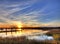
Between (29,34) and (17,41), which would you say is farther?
(29,34)

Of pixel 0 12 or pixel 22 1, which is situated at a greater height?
pixel 22 1

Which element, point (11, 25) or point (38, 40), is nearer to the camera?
point (38, 40)

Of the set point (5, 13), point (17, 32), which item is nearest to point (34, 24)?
point (17, 32)

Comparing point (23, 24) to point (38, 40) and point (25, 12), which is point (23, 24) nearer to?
point (25, 12)

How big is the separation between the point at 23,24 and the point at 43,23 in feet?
2.08

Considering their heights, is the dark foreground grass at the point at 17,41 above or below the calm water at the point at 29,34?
below

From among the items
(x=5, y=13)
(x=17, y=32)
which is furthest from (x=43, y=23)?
(x=5, y=13)

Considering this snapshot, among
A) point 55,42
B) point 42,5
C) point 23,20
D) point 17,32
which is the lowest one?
point 55,42

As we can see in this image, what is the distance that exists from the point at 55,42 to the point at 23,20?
1287 mm

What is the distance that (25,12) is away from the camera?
483cm

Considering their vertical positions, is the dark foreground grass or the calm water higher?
the calm water

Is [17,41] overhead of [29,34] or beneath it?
beneath

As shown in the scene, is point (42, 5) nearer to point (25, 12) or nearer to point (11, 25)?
point (25, 12)

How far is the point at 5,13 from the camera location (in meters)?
4.84
